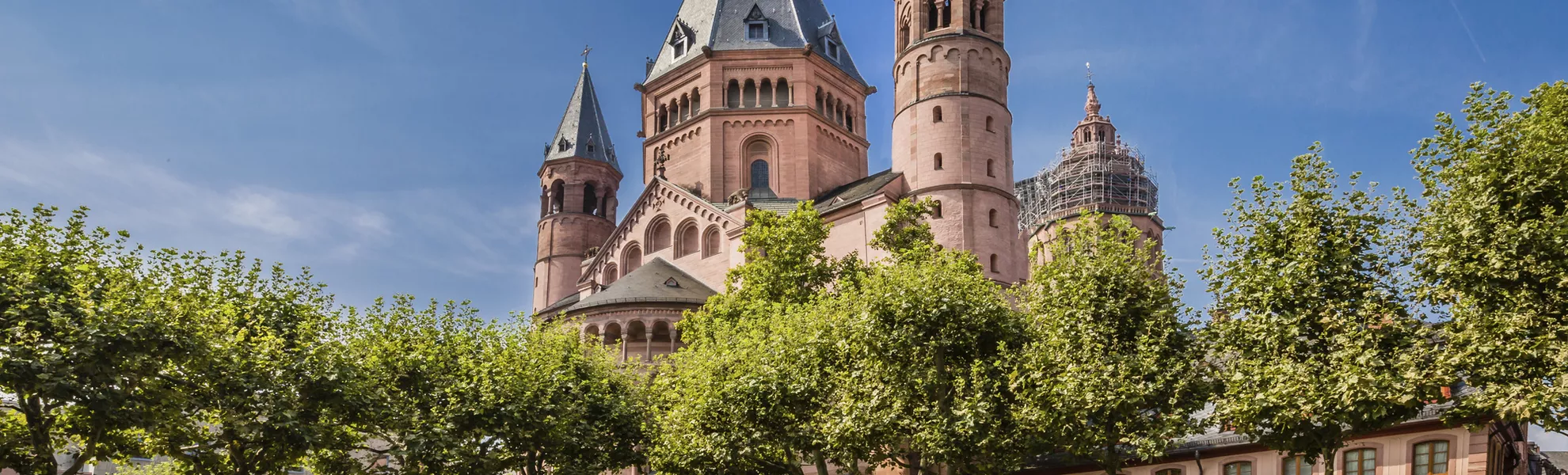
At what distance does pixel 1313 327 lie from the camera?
92.7ft

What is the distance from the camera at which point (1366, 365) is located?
85.8 feet

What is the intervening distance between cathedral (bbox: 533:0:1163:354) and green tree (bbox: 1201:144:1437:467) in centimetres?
2674

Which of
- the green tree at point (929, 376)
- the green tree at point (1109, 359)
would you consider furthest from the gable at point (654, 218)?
the green tree at point (1109, 359)

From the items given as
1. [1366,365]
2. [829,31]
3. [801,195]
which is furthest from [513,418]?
[829,31]

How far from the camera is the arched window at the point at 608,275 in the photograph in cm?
7481

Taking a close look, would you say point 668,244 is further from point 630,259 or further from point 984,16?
point 984,16

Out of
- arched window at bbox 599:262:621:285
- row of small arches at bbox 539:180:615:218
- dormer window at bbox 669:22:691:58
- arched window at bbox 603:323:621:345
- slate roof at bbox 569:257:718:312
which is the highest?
dormer window at bbox 669:22:691:58

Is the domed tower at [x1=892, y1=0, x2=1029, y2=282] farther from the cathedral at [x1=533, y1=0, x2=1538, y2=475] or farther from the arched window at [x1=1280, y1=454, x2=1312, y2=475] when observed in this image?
the arched window at [x1=1280, y1=454, x2=1312, y2=475]

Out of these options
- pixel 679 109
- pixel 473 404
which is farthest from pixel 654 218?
pixel 473 404

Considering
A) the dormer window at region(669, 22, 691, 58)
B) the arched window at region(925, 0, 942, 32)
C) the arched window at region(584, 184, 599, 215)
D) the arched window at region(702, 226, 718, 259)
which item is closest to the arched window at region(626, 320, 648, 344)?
the arched window at region(702, 226, 718, 259)

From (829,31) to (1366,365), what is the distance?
5382cm

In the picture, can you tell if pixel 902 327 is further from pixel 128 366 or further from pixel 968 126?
pixel 968 126

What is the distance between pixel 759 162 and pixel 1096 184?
2036 inches

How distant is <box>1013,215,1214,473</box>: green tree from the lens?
3061 centimetres
